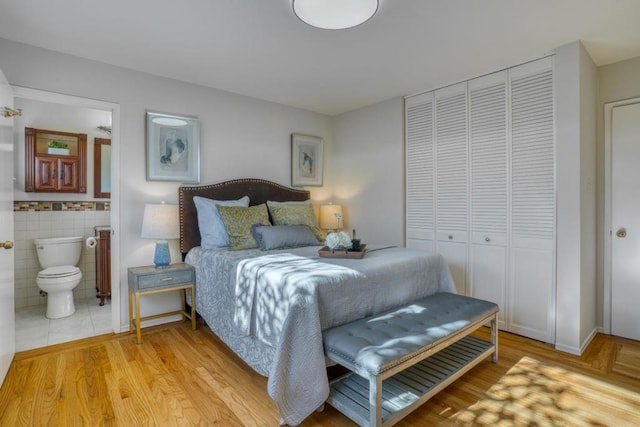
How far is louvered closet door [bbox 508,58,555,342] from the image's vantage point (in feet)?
9.06

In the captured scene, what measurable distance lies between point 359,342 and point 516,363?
5.02 feet

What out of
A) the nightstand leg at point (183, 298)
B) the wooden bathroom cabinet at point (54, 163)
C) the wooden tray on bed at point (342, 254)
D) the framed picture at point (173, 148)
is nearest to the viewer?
the wooden tray on bed at point (342, 254)

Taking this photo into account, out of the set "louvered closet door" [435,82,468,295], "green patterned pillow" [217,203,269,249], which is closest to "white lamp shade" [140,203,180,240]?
"green patterned pillow" [217,203,269,249]

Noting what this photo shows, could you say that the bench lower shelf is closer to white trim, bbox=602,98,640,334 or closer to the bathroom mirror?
white trim, bbox=602,98,640,334

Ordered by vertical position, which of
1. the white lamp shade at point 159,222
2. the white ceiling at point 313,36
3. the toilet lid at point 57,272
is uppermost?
the white ceiling at point 313,36

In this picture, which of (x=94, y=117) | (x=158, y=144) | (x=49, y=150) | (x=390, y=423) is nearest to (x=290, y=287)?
(x=390, y=423)

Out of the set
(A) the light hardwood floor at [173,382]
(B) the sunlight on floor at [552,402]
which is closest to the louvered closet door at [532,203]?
(A) the light hardwood floor at [173,382]

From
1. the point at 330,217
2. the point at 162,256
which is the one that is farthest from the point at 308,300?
the point at 330,217

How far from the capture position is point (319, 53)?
273 cm

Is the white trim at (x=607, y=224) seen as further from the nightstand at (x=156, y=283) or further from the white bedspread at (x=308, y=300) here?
the nightstand at (x=156, y=283)

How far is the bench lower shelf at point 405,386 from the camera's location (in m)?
1.66

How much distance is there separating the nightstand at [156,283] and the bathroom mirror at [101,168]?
6.07 ft

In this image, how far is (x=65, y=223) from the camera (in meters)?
3.98

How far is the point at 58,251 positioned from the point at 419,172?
14.0 feet
